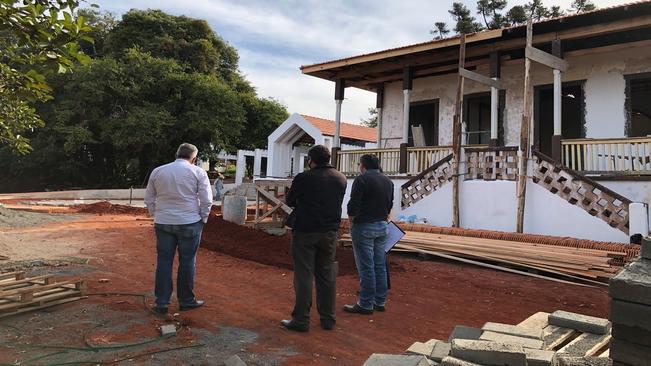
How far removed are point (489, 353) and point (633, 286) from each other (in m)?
0.89

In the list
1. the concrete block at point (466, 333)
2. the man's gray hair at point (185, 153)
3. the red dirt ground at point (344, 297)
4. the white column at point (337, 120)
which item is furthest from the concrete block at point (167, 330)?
the white column at point (337, 120)

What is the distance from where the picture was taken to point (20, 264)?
7.15 m

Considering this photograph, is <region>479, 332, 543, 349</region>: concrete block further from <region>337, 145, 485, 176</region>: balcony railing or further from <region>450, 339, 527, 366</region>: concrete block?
<region>337, 145, 485, 176</region>: balcony railing

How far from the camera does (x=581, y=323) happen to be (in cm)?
384

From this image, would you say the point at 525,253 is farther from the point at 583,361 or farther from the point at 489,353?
the point at 489,353

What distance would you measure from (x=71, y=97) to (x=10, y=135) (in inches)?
974

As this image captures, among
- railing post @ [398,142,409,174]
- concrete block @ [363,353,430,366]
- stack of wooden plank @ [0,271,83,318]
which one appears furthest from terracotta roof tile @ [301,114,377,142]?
concrete block @ [363,353,430,366]

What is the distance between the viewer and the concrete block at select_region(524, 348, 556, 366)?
2889mm

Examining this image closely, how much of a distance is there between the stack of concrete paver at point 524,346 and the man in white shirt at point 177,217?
8.33ft

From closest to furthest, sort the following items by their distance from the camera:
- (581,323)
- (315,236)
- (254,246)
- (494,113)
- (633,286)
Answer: (633,286), (581,323), (315,236), (254,246), (494,113)

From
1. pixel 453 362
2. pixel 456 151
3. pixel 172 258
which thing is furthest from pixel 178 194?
pixel 456 151

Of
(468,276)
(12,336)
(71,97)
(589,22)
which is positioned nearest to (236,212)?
(468,276)

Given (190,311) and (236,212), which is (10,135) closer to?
(190,311)

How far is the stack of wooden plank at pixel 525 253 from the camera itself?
7113 millimetres
